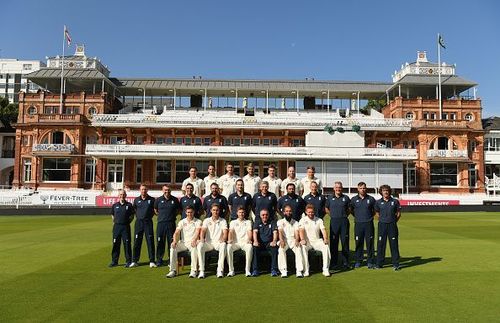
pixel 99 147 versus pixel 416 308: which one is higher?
pixel 99 147

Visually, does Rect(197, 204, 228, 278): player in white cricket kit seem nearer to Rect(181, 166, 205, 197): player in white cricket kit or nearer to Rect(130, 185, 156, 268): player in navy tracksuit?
Rect(130, 185, 156, 268): player in navy tracksuit

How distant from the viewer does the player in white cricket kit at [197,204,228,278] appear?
841cm

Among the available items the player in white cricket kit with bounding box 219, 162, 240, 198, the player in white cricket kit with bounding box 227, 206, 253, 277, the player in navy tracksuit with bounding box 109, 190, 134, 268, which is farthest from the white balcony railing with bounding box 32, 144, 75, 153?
the player in white cricket kit with bounding box 227, 206, 253, 277

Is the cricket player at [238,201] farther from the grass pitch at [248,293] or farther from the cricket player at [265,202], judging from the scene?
the grass pitch at [248,293]

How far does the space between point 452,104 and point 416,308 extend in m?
44.9

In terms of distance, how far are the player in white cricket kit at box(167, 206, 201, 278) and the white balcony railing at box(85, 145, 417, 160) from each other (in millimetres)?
29123

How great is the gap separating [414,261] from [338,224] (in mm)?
2275

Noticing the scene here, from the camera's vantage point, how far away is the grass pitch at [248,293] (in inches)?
232

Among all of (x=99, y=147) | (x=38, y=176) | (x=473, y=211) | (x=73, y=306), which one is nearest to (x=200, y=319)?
(x=73, y=306)

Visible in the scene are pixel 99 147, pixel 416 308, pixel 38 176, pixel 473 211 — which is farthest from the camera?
pixel 38 176

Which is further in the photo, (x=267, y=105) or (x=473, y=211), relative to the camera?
(x=267, y=105)

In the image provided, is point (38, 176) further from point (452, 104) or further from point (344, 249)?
point (452, 104)

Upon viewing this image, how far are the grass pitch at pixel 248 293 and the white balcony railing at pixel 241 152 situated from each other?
2692 cm

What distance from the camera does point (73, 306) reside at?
635 cm
